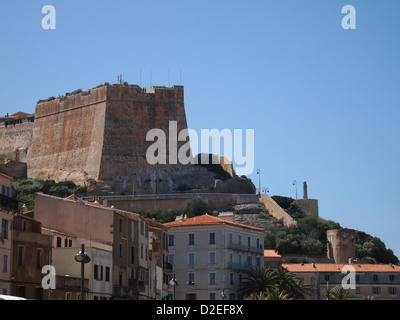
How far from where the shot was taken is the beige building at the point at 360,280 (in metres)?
82.0

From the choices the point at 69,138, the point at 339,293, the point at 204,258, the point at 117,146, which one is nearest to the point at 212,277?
the point at 204,258

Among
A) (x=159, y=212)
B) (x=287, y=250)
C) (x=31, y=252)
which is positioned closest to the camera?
(x=31, y=252)

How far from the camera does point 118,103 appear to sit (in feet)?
383

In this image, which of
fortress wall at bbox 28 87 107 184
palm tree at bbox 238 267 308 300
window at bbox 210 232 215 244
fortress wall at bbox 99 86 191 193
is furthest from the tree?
palm tree at bbox 238 267 308 300

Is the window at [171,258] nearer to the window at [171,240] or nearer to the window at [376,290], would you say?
the window at [171,240]

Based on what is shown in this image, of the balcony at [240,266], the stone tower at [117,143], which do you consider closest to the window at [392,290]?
the balcony at [240,266]

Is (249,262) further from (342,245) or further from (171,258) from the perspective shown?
(342,245)

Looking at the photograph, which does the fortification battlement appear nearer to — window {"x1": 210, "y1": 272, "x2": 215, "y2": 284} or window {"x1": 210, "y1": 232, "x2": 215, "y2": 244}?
window {"x1": 210, "y1": 232, "x2": 215, "y2": 244}

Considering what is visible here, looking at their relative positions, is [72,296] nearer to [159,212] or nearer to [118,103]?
[159,212]

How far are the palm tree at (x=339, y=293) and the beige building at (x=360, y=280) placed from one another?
295 centimetres

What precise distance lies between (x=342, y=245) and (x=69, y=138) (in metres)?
42.3
